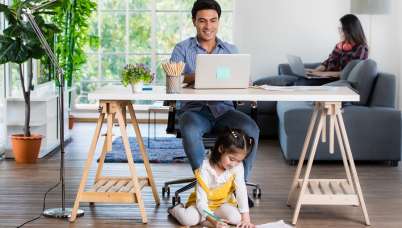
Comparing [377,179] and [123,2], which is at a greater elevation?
→ [123,2]

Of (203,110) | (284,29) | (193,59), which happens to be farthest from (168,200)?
(284,29)

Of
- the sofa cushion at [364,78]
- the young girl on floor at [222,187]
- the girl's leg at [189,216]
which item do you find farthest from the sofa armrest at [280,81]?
the girl's leg at [189,216]

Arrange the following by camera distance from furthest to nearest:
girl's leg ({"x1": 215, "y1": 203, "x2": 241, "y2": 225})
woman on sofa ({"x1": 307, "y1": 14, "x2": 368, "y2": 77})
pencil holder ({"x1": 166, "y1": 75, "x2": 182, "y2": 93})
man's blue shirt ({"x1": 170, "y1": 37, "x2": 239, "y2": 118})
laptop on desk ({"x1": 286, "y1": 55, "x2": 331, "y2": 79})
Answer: laptop on desk ({"x1": 286, "y1": 55, "x2": 331, "y2": 79}) < woman on sofa ({"x1": 307, "y1": 14, "x2": 368, "y2": 77}) < man's blue shirt ({"x1": 170, "y1": 37, "x2": 239, "y2": 118}) < pencil holder ({"x1": 166, "y1": 75, "x2": 182, "y2": 93}) < girl's leg ({"x1": 215, "y1": 203, "x2": 241, "y2": 225})

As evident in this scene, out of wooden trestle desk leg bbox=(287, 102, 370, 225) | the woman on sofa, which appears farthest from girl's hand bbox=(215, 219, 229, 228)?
the woman on sofa

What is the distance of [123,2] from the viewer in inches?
376

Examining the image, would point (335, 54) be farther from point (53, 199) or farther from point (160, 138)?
point (53, 199)

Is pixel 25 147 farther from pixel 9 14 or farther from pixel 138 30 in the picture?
pixel 138 30

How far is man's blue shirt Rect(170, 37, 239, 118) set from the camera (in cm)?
524

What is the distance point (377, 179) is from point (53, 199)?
2.43 metres

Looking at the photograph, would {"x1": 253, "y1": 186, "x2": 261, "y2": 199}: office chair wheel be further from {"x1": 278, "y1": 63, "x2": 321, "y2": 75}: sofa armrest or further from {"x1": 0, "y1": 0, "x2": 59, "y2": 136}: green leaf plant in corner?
{"x1": 278, "y1": 63, "x2": 321, "y2": 75}: sofa armrest

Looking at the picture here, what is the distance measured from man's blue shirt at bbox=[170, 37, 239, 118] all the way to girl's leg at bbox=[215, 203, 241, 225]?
0.76m

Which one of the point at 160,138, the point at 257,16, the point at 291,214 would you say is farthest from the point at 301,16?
the point at 291,214

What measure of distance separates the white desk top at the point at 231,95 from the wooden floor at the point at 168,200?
28.9 inches

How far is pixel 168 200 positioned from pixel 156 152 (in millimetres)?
1959
